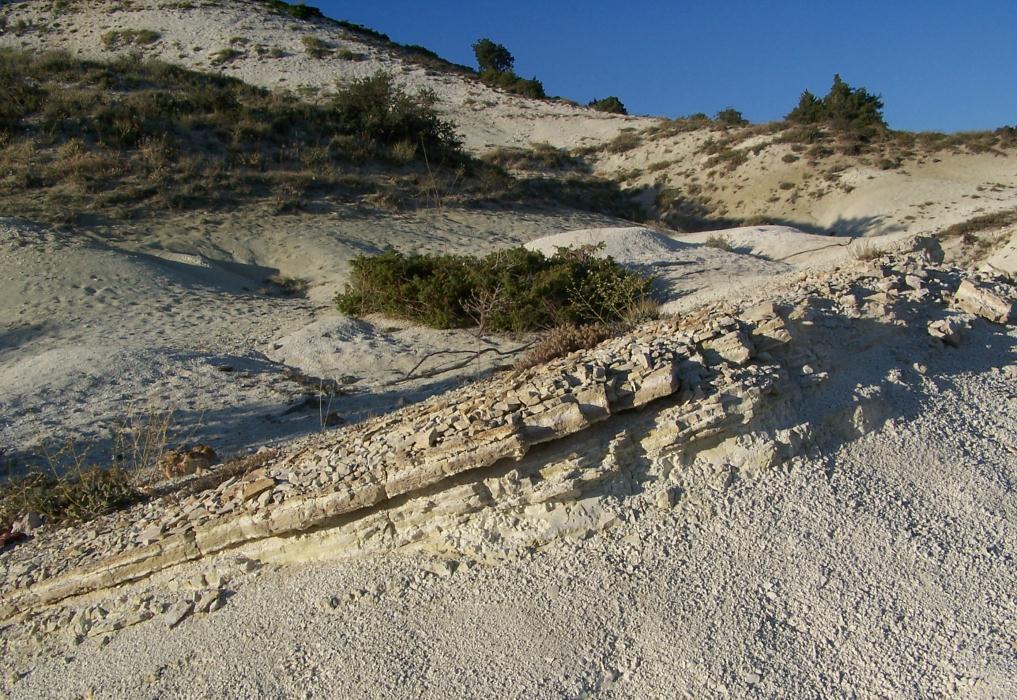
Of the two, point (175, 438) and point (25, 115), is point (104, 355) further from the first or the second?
point (25, 115)

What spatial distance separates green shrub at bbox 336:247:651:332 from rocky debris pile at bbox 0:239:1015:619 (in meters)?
4.31

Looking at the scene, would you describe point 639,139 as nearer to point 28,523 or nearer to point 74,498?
point 74,498

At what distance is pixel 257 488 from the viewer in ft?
13.6

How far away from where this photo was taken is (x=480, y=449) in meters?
3.64

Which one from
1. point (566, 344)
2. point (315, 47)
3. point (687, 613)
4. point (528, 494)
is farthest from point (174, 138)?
point (315, 47)

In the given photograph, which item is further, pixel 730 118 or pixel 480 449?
pixel 730 118

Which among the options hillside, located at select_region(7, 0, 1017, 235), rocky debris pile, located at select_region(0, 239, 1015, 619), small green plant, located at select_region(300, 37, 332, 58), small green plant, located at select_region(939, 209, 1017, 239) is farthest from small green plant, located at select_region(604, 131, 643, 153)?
rocky debris pile, located at select_region(0, 239, 1015, 619)

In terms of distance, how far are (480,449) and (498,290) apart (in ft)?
20.8

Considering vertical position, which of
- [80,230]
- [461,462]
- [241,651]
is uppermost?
[461,462]

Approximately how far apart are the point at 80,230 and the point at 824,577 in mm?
15578

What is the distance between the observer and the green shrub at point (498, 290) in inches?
376

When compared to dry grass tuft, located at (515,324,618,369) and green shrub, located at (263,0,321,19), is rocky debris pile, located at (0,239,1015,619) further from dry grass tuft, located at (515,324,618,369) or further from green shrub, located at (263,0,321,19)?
green shrub, located at (263,0,321,19)

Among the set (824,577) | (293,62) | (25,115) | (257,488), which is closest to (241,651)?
(257,488)

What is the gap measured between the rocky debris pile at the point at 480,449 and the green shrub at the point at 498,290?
4.31 meters
